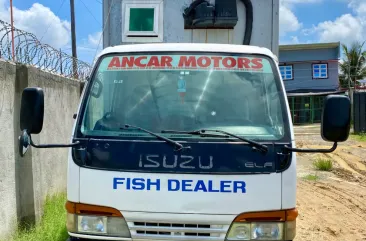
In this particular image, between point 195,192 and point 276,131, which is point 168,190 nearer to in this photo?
point 195,192

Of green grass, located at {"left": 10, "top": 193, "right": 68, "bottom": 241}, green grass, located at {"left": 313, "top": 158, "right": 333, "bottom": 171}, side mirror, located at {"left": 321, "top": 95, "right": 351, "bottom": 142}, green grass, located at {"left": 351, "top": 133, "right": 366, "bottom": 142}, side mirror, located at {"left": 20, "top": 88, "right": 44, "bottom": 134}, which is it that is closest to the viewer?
side mirror, located at {"left": 321, "top": 95, "right": 351, "bottom": 142}

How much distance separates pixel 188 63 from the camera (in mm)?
3393

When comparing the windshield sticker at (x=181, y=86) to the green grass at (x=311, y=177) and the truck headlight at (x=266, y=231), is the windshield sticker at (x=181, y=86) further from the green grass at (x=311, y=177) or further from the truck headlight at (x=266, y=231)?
the green grass at (x=311, y=177)

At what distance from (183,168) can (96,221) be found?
73cm

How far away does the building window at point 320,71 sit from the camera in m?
33.4

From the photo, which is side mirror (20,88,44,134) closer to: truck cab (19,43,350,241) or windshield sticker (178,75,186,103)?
truck cab (19,43,350,241)

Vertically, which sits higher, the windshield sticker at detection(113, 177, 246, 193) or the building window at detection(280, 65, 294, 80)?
the building window at detection(280, 65, 294, 80)

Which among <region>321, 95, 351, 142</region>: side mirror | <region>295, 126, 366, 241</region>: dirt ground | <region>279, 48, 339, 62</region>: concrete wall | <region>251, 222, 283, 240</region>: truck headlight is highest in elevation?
<region>279, 48, 339, 62</region>: concrete wall

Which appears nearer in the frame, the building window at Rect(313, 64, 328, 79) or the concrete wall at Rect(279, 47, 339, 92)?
the concrete wall at Rect(279, 47, 339, 92)

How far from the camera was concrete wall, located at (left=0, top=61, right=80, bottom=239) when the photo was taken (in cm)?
448

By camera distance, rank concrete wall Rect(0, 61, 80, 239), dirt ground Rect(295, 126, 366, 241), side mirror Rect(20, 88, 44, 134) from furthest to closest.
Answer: dirt ground Rect(295, 126, 366, 241) → concrete wall Rect(0, 61, 80, 239) → side mirror Rect(20, 88, 44, 134)

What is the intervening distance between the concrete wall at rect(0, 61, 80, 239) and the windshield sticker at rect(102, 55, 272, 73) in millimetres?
1773

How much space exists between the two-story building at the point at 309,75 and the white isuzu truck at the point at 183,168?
101 ft

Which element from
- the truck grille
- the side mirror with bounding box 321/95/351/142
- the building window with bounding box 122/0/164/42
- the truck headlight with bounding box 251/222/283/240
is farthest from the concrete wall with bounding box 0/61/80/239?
the side mirror with bounding box 321/95/351/142
